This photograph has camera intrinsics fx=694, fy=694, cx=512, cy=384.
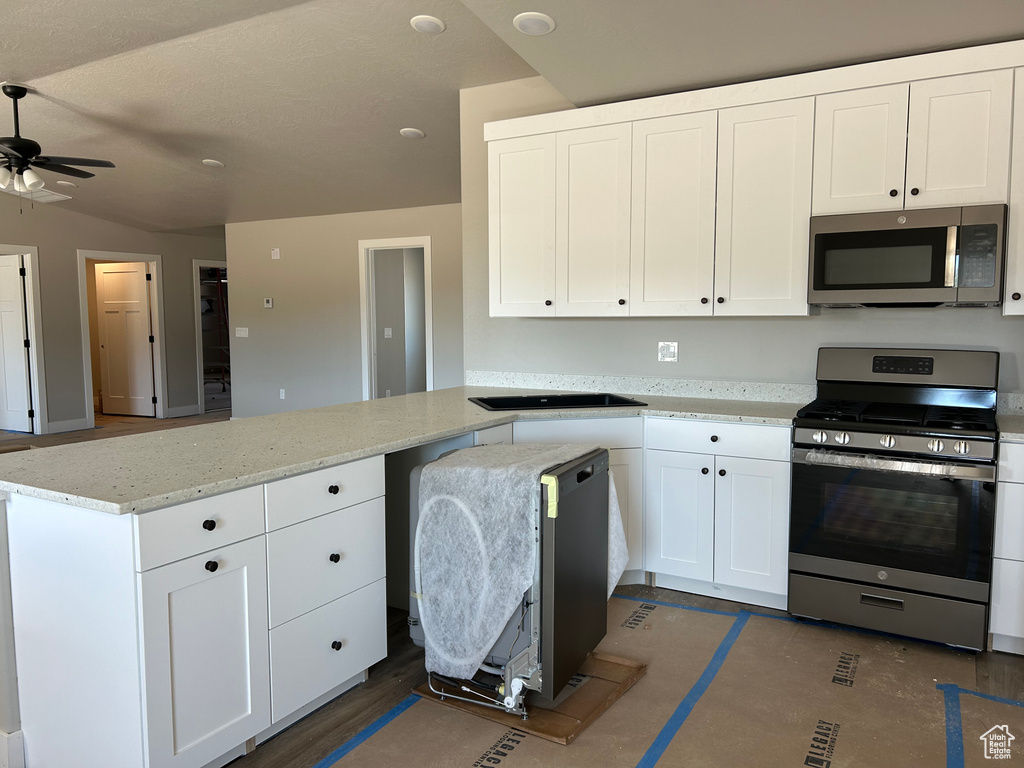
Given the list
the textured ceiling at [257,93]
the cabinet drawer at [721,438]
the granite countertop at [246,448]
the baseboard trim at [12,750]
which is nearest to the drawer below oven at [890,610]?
the cabinet drawer at [721,438]

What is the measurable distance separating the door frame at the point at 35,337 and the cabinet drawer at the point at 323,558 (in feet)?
23.5

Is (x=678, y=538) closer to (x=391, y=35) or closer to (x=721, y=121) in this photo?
(x=721, y=121)

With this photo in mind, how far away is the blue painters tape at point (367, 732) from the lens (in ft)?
6.53

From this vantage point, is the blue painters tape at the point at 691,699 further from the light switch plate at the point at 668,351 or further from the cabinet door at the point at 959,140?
the cabinet door at the point at 959,140

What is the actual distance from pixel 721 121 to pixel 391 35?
6.01 ft

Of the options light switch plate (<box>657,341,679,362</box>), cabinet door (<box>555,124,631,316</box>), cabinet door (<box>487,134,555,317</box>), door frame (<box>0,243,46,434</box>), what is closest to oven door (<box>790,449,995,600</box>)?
light switch plate (<box>657,341,679,362</box>)

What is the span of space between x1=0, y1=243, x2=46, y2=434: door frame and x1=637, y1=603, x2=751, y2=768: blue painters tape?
25.7 ft

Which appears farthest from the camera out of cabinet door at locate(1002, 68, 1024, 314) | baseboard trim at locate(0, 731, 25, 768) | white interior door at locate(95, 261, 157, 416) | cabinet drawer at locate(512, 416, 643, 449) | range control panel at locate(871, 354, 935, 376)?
white interior door at locate(95, 261, 157, 416)

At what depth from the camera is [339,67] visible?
416 cm

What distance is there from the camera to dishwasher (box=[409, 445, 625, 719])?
6.78 ft

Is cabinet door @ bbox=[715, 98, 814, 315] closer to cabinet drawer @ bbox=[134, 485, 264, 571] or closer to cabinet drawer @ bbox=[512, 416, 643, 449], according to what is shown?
cabinet drawer @ bbox=[512, 416, 643, 449]

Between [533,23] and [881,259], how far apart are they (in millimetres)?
1701

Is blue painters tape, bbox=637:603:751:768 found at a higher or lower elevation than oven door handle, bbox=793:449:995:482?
lower

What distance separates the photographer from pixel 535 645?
2105mm
